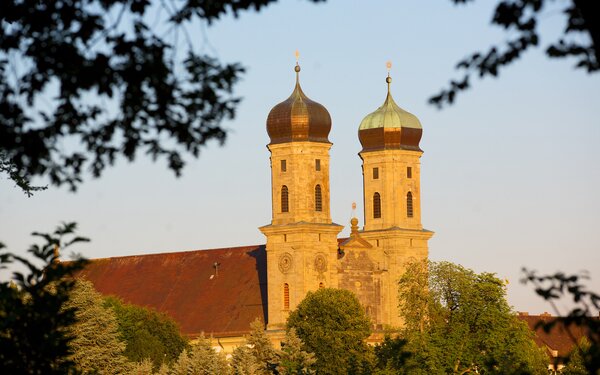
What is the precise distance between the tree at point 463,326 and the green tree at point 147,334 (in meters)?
12.3

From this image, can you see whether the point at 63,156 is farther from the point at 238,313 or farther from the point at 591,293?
the point at 238,313

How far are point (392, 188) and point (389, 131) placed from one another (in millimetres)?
3560

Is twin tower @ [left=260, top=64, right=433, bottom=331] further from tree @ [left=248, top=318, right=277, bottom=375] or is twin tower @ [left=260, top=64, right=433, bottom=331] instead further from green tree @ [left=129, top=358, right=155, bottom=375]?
green tree @ [left=129, top=358, right=155, bottom=375]

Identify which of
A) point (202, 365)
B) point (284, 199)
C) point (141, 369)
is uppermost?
point (284, 199)

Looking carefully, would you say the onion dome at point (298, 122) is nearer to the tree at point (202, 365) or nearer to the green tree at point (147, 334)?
the green tree at point (147, 334)

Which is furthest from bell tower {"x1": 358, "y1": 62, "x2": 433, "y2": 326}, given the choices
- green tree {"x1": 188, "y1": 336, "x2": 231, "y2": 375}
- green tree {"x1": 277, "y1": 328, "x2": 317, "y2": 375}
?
green tree {"x1": 188, "y1": 336, "x2": 231, "y2": 375}

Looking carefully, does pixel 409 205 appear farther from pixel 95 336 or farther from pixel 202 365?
pixel 95 336

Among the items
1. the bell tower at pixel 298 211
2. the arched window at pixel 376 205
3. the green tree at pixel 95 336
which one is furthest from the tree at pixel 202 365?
the arched window at pixel 376 205

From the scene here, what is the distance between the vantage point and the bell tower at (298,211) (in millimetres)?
86500

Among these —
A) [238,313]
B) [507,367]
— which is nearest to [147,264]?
[238,313]

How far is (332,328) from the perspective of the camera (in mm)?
75438

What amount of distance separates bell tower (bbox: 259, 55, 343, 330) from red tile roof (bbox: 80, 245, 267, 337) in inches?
133

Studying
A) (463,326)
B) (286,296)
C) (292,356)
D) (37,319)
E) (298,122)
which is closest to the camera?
(37,319)

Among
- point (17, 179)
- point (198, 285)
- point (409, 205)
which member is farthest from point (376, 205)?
point (17, 179)
